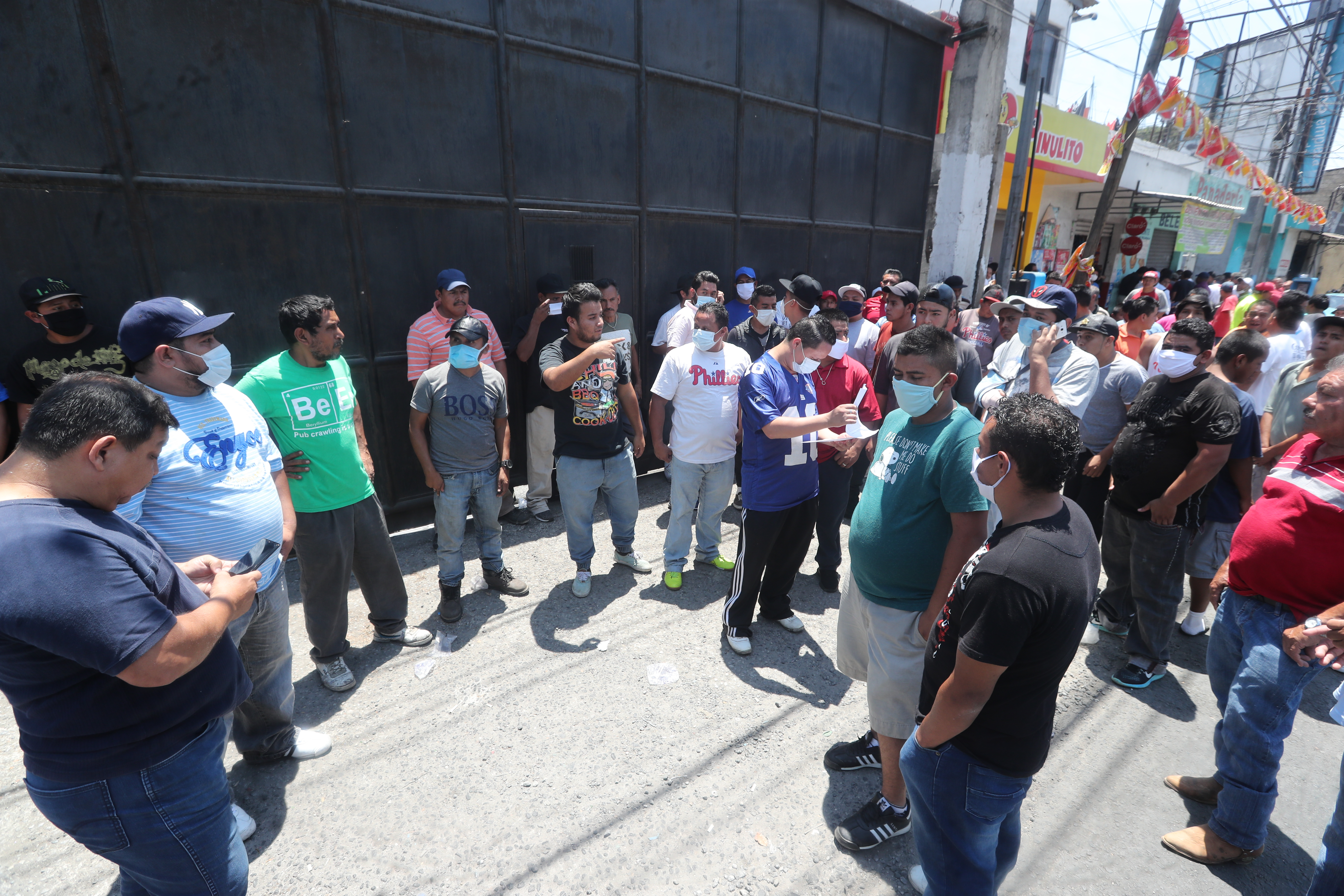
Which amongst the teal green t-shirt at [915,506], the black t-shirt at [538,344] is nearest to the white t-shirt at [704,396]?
the black t-shirt at [538,344]

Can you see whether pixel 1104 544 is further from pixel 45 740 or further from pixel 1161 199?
pixel 1161 199

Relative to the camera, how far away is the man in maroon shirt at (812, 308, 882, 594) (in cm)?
388

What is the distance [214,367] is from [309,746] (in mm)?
1740

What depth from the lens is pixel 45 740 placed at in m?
1.48

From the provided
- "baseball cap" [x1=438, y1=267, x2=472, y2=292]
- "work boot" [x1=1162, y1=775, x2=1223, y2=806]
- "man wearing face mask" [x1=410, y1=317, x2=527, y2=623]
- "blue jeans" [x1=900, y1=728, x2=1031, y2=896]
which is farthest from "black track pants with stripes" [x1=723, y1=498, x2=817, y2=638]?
"baseball cap" [x1=438, y1=267, x2=472, y2=292]

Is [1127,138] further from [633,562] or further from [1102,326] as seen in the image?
[633,562]

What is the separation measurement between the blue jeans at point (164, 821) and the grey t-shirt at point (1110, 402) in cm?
471

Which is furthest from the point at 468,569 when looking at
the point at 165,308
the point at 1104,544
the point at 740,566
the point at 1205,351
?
the point at 1205,351

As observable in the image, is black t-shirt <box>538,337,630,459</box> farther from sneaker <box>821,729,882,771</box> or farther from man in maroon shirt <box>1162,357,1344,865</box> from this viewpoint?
man in maroon shirt <box>1162,357,1344,865</box>

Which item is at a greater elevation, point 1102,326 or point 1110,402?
point 1102,326

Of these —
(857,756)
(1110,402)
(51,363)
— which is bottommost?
(857,756)

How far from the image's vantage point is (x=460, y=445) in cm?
378

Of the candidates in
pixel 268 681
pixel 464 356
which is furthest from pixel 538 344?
pixel 268 681

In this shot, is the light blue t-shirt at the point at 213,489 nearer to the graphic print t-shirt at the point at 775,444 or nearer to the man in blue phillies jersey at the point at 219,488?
the man in blue phillies jersey at the point at 219,488
